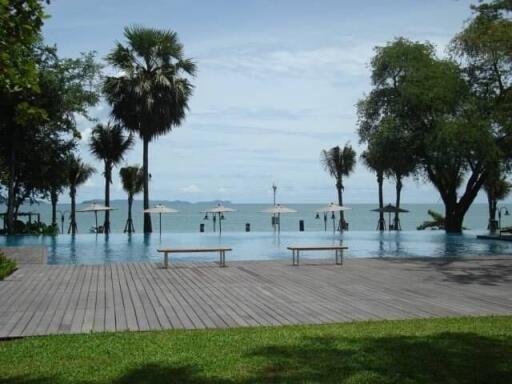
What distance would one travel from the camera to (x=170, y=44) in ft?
112

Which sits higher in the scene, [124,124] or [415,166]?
[124,124]

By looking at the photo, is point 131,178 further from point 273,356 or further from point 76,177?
point 273,356

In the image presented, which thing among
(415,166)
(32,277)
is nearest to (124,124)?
(415,166)

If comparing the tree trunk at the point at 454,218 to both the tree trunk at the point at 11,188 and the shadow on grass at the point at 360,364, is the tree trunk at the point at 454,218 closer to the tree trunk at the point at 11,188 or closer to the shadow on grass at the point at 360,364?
the tree trunk at the point at 11,188

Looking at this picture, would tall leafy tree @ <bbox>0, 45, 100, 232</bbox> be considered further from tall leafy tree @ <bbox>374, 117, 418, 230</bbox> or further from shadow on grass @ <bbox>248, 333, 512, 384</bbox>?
shadow on grass @ <bbox>248, 333, 512, 384</bbox>

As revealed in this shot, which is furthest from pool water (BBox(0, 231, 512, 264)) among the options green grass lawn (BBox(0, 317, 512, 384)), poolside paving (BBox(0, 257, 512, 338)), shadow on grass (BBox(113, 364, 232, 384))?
shadow on grass (BBox(113, 364, 232, 384))

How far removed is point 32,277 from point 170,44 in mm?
23591

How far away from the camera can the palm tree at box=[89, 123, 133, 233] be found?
129ft

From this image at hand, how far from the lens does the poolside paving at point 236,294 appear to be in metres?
8.34

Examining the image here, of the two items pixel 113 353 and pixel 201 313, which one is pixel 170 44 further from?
pixel 113 353

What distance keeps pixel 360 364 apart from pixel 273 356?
2.87ft

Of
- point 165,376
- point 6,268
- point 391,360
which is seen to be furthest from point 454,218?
point 165,376

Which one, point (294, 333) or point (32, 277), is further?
point (32, 277)

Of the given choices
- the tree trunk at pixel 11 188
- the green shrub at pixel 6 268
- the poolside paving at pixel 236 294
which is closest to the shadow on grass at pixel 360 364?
the poolside paving at pixel 236 294
